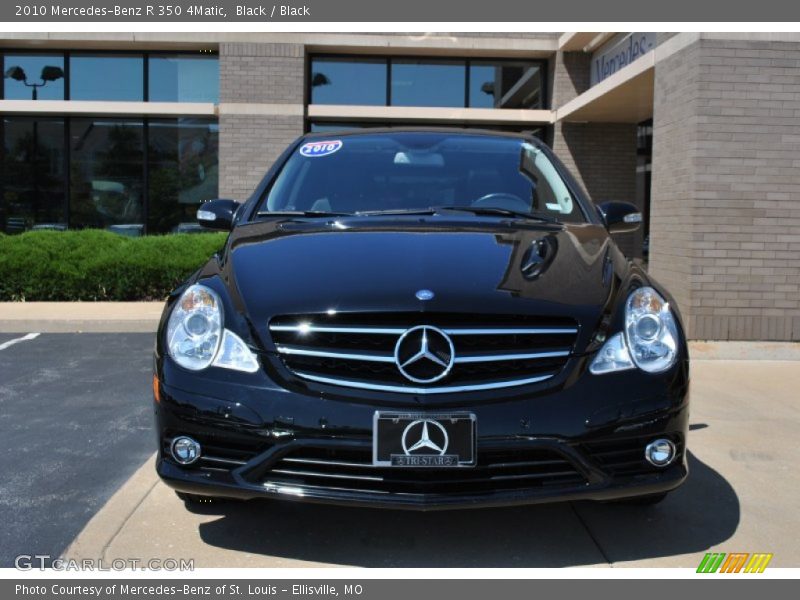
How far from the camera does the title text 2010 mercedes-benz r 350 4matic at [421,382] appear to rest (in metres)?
2.62

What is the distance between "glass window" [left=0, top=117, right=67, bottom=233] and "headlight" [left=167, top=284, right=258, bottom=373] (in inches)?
477

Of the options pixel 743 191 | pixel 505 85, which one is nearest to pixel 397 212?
pixel 743 191

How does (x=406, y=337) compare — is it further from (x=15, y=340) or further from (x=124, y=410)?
(x=15, y=340)

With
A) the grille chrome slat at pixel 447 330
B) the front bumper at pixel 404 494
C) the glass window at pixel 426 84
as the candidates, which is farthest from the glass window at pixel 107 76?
the front bumper at pixel 404 494

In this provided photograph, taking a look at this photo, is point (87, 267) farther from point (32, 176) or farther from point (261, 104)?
point (32, 176)

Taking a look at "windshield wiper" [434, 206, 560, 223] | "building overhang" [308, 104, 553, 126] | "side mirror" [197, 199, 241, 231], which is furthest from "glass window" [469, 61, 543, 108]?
"windshield wiper" [434, 206, 560, 223]

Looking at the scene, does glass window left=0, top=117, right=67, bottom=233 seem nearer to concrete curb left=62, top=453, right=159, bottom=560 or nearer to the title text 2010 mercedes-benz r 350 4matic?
concrete curb left=62, top=453, right=159, bottom=560

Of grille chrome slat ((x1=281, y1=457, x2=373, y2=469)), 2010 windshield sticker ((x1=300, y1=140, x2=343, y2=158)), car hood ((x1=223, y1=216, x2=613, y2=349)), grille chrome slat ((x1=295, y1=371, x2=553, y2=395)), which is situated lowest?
grille chrome slat ((x1=281, y1=457, x2=373, y2=469))

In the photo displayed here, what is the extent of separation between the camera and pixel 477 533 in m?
3.14

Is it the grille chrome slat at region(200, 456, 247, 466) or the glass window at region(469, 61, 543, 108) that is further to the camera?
the glass window at region(469, 61, 543, 108)

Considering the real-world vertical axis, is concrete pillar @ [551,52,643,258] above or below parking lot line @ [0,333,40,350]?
above

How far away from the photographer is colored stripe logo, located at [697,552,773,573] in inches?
113

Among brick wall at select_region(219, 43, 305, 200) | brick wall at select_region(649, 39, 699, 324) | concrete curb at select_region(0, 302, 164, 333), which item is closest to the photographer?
brick wall at select_region(649, 39, 699, 324)

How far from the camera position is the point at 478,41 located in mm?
13055
